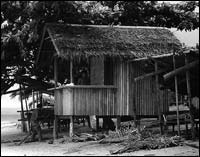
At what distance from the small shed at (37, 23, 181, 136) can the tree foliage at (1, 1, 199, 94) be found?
1.82m

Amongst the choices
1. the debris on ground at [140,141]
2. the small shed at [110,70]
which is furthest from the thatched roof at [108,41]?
the debris on ground at [140,141]

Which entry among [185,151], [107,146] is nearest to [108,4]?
[107,146]

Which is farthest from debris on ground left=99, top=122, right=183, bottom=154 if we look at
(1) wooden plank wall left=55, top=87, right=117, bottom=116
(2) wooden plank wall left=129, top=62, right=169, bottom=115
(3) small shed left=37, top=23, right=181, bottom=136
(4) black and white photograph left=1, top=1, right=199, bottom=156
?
(2) wooden plank wall left=129, top=62, right=169, bottom=115

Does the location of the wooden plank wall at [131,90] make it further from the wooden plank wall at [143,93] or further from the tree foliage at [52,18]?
the tree foliage at [52,18]

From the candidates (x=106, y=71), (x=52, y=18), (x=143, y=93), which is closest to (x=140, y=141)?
(x=143, y=93)

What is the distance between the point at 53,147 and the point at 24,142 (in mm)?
2960

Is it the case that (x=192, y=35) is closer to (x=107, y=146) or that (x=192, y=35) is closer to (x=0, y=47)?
(x=0, y=47)

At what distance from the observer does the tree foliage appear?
1919 cm

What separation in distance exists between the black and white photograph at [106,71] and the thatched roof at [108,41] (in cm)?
4

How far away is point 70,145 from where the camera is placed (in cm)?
1465

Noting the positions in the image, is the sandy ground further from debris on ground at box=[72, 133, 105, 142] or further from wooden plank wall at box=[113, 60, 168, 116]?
wooden plank wall at box=[113, 60, 168, 116]

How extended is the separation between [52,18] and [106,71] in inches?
178

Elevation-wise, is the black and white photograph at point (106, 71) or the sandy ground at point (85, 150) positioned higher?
the black and white photograph at point (106, 71)

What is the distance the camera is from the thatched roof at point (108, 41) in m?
15.6
